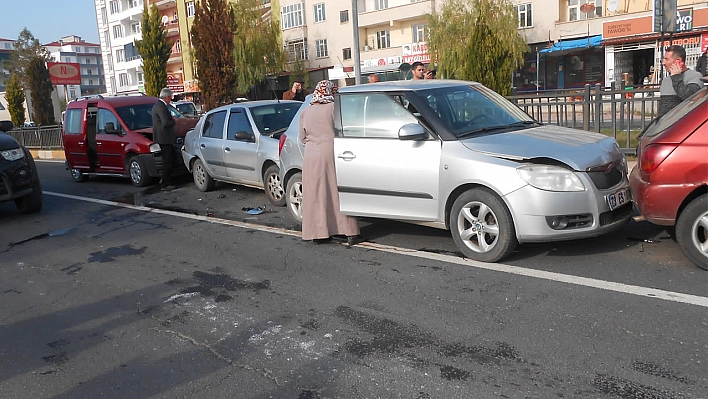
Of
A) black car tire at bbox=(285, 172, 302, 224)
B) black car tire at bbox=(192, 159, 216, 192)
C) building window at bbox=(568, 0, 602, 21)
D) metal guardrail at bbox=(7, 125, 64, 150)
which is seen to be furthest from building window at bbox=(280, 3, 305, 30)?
black car tire at bbox=(285, 172, 302, 224)

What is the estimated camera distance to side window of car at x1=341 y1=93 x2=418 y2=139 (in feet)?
20.9

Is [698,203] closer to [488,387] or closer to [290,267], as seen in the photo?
[488,387]

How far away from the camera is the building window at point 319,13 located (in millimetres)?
50219

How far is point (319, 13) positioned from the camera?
50.5 meters

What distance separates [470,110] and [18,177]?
7.46 meters

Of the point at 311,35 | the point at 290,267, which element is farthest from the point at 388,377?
the point at 311,35

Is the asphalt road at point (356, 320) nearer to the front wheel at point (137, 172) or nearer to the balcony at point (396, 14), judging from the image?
the front wheel at point (137, 172)

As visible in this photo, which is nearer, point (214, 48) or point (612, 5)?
point (214, 48)

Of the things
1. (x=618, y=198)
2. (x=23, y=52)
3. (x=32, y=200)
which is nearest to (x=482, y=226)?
(x=618, y=198)

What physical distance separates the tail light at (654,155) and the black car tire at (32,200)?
9.23m

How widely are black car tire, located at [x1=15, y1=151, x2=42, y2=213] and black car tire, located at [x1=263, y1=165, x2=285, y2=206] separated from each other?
4.01m

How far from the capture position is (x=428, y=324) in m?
4.48

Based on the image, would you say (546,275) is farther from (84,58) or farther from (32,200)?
(84,58)

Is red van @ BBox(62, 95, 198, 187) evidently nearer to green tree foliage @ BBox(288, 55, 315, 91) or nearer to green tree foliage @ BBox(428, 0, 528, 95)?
green tree foliage @ BBox(428, 0, 528, 95)
